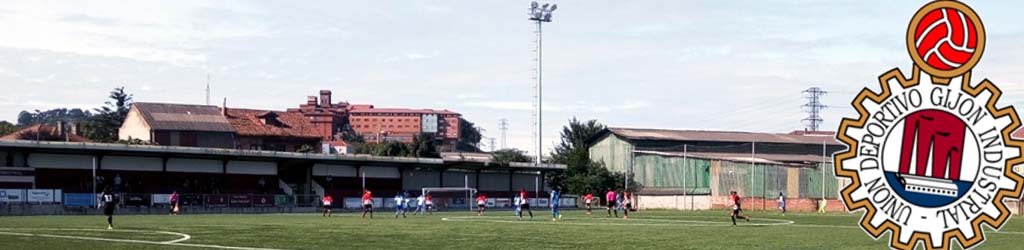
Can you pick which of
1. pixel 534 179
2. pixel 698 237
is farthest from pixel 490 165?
pixel 698 237

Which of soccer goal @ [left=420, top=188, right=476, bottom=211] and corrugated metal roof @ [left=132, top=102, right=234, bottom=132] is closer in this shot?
soccer goal @ [left=420, top=188, right=476, bottom=211]

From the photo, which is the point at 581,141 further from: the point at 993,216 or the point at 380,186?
the point at 993,216

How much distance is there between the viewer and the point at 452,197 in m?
89.2

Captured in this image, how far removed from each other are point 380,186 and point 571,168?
2153 centimetres

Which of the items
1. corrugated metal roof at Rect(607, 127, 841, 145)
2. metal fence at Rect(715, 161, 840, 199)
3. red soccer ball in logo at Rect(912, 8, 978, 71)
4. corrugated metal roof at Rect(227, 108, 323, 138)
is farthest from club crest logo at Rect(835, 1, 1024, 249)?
corrugated metal roof at Rect(227, 108, 323, 138)

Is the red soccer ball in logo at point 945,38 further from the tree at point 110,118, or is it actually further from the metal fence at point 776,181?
the tree at point 110,118

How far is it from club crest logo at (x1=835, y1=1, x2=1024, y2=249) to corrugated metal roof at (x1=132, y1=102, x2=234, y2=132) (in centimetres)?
9948

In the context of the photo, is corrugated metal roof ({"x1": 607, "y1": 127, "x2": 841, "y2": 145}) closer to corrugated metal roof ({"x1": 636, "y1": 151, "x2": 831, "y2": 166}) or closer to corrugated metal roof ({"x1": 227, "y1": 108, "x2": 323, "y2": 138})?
corrugated metal roof ({"x1": 636, "y1": 151, "x2": 831, "y2": 166})

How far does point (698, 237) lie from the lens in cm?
3028

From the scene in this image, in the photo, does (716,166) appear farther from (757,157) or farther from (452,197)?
(452,197)

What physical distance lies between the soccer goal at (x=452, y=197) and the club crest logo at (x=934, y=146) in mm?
75238

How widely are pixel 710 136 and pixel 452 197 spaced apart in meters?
29.8

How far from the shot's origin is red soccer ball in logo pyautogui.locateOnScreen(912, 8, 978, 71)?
5527 millimetres

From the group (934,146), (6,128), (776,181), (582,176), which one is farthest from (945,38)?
(6,128)
